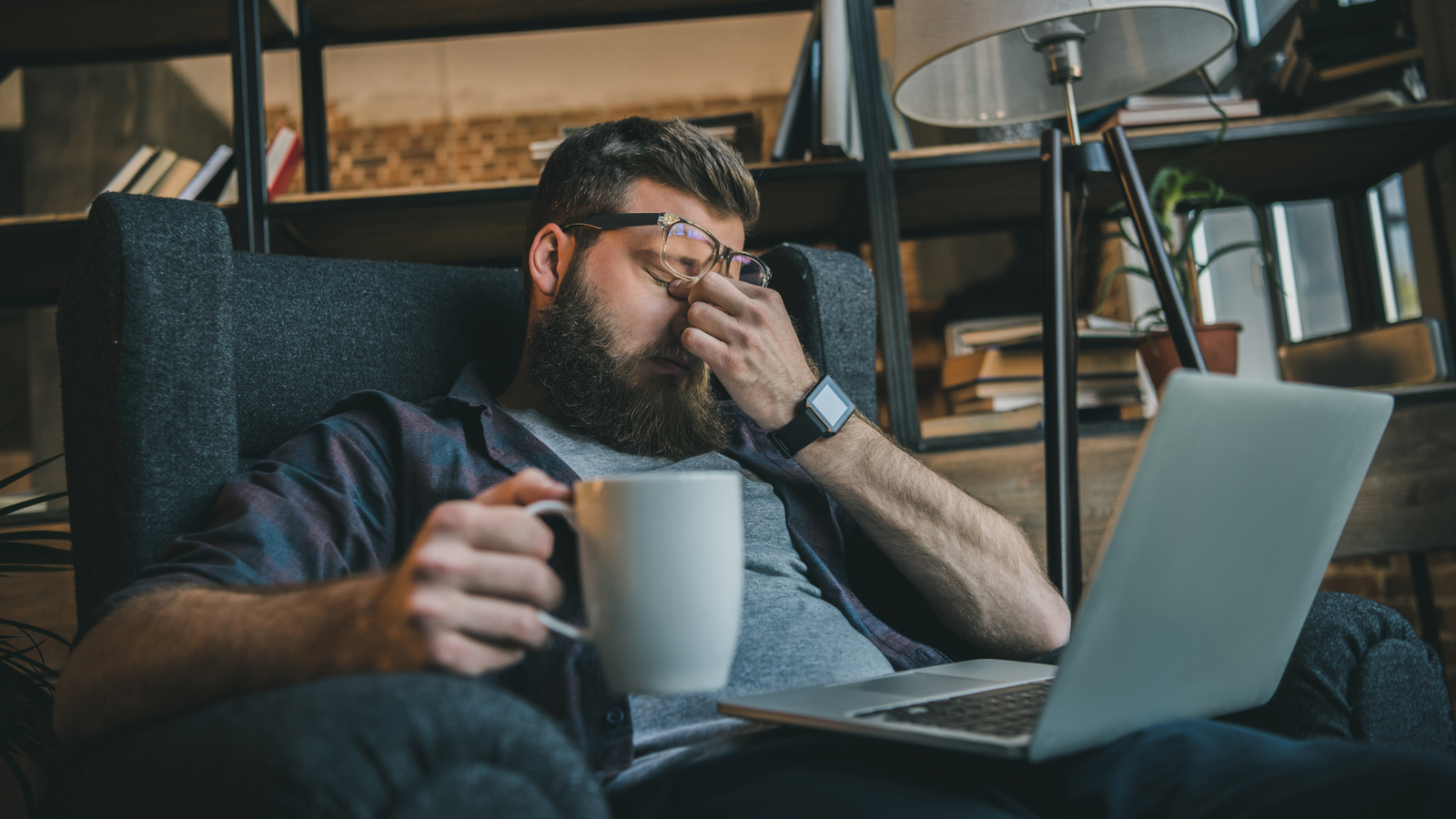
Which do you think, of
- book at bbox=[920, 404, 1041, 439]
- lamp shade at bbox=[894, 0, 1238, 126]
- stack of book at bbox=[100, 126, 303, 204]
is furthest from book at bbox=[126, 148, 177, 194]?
book at bbox=[920, 404, 1041, 439]

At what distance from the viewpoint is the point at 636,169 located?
4.14 feet

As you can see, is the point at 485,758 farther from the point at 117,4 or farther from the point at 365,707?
the point at 117,4

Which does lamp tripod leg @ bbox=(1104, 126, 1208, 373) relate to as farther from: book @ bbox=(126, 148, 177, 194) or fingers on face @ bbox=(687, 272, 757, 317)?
book @ bbox=(126, 148, 177, 194)

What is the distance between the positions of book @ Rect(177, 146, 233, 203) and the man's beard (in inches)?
45.0

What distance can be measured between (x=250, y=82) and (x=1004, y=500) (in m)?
1.70

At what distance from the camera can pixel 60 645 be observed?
166cm

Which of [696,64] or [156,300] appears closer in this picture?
[156,300]

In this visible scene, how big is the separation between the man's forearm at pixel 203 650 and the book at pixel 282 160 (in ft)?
5.12

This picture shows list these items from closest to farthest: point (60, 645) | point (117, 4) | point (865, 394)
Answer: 1. point (865, 394)
2. point (60, 645)
3. point (117, 4)

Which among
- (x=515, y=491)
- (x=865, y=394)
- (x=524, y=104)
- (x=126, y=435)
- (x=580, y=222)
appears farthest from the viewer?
(x=524, y=104)

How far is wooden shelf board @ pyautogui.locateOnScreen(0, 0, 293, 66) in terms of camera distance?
1.94 metres

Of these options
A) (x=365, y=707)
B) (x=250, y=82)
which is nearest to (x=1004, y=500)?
(x=365, y=707)

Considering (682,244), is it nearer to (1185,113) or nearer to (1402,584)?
(1185,113)

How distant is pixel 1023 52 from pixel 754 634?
112 centimetres
